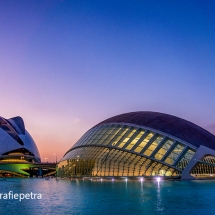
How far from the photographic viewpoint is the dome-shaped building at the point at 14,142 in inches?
4104

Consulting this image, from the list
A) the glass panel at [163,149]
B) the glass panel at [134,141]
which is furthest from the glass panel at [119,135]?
the glass panel at [163,149]

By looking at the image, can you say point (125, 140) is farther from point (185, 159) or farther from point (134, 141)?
point (185, 159)

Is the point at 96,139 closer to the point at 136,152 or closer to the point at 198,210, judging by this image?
the point at 136,152

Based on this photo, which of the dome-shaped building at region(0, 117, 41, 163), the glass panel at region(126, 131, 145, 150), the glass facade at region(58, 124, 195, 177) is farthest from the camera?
the dome-shaped building at region(0, 117, 41, 163)

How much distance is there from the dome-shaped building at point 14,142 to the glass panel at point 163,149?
6909 centimetres

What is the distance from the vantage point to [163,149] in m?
47.3

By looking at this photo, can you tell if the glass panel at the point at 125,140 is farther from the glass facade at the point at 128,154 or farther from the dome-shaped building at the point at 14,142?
the dome-shaped building at the point at 14,142

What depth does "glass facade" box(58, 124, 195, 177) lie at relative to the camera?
151 ft

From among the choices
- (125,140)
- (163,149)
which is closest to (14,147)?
(125,140)

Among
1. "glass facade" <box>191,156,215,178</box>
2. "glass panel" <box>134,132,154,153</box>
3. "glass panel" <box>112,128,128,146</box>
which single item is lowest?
"glass facade" <box>191,156,215,178</box>

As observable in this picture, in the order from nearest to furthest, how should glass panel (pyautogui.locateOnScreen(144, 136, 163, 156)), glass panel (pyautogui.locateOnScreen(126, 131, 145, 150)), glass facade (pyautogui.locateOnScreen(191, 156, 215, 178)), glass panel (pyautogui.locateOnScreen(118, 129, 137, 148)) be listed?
1. glass facade (pyautogui.locateOnScreen(191, 156, 215, 178))
2. glass panel (pyautogui.locateOnScreen(144, 136, 163, 156))
3. glass panel (pyautogui.locateOnScreen(126, 131, 145, 150))
4. glass panel (pyautogui.locateOnScreen(118, 129, 137, 148))

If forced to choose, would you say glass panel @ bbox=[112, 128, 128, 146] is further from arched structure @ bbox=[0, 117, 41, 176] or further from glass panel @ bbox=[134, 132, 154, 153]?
arched structure @ bbox=[0, 117, 41, 176]

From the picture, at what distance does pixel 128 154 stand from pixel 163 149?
5.21m

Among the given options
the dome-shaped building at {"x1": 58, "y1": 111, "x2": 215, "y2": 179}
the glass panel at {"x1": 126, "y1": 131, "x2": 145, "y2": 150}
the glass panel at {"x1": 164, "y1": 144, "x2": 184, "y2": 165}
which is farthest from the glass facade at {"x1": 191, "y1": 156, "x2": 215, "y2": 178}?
the glass panel at {"x1": 126, "y1": 131, "x2": 145, "y2": 150}
